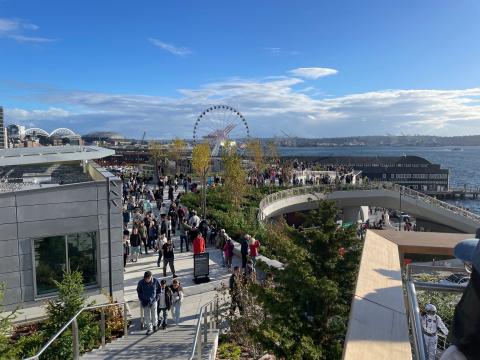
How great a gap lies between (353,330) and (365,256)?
6.03 feet

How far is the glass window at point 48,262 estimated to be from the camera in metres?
11.9

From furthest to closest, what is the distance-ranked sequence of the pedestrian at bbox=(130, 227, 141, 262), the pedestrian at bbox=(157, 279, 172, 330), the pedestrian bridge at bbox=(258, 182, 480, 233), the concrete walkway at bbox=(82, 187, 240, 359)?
the pedestrian bridge at bbox=(258, 182, 480, 233), the pedestrian at bbox=(130, 227, 141, 262), the pedestrian at bbox=(157, 279, 172, 330), the concrete walkway at bbox=(82, 187, 240, 359)

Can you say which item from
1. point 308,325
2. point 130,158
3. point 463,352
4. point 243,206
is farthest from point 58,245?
point 130,158

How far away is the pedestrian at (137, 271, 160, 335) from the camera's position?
981cm

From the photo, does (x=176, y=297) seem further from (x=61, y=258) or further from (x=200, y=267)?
(x=61, y=258)

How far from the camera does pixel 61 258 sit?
1220 cm

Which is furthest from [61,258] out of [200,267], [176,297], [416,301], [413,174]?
[413,174]

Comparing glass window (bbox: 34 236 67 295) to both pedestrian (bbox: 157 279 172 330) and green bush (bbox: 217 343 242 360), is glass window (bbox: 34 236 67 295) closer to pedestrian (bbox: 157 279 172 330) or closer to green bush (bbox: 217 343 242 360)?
pedestrian (bbox: 157 279 172 330)

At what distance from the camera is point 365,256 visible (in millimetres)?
4922

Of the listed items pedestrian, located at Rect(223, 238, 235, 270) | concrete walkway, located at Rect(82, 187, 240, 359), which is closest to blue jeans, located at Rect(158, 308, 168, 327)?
concrete walkway, located at Rect(82, 187, 240, 359)

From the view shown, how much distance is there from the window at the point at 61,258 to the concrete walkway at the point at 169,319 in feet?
4.96

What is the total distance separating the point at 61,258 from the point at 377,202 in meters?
33.1

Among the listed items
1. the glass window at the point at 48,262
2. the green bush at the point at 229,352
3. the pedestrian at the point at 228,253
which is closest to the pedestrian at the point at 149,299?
the green bush at the point at 229,352

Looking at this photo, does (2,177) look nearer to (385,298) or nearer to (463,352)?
(385,298)
